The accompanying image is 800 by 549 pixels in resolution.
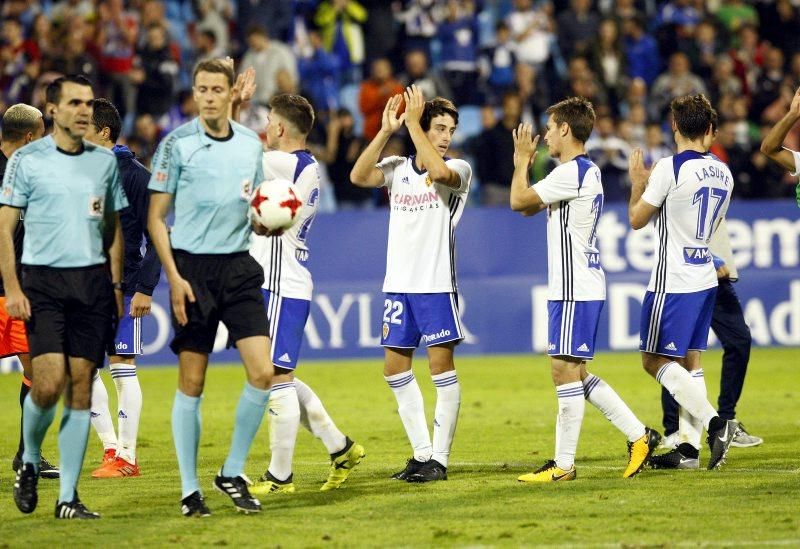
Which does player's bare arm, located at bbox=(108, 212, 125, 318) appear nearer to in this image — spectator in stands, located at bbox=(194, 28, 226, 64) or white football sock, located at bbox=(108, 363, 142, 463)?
white football sock, located at bbox=(108, 363, 142, 463)

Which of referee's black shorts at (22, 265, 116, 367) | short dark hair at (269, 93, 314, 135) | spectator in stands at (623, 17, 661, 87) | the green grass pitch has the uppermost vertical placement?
spectator in stands at (623, 17, 661, 87)

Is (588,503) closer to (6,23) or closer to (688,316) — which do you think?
(688,316)

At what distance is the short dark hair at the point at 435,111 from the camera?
29.1 ft

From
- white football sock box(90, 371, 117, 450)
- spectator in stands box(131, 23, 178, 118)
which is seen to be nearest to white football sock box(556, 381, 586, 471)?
white football sock box(90, 371, 117, 450)

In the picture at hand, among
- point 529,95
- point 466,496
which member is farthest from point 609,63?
point 466,496

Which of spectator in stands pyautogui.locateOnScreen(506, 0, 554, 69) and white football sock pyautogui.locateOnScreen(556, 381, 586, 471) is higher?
spectator in stands pyautogui.locateOnScreen(506, 0, 554, 69)

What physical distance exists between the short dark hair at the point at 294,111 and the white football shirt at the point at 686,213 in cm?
233

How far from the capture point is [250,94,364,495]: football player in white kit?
8.21 metres

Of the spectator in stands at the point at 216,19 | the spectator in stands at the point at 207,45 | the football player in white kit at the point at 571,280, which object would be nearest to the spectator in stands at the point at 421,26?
the spectator in stands at the point at 216,19

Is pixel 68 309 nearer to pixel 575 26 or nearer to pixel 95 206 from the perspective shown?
pixel 95 206

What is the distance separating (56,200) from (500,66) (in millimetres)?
15057

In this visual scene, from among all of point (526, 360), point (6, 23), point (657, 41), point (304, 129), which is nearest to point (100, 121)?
point (304, 129)

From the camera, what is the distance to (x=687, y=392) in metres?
8.98

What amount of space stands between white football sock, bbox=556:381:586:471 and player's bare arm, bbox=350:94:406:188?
1.85 m
